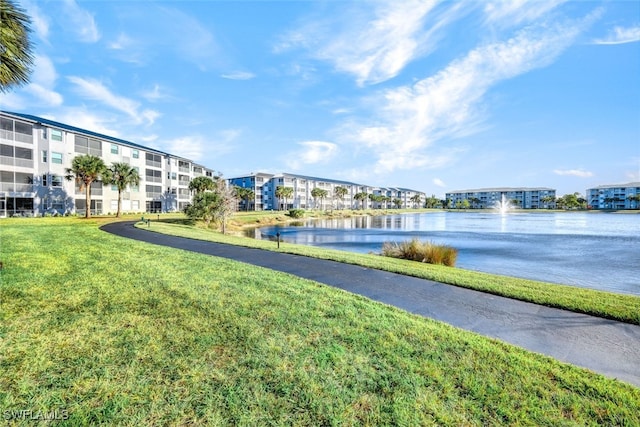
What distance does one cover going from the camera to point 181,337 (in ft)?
15.3

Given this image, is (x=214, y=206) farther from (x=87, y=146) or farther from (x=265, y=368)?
(x=265, y=368)

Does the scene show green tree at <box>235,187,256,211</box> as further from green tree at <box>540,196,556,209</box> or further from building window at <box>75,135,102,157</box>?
green tree at <box>540,196,556,209</box>

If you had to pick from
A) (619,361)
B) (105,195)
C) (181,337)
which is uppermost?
(105,195)

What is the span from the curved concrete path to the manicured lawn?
675 millimetres

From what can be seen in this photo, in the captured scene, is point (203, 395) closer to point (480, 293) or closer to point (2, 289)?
point (2, 289)

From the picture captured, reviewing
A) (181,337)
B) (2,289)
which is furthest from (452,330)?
(2,289)

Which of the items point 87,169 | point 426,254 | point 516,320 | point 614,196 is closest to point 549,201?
point 614,196

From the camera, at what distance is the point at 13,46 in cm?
764

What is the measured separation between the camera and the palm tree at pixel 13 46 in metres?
7.46

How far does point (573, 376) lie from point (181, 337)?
573cm

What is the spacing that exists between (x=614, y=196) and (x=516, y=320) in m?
224

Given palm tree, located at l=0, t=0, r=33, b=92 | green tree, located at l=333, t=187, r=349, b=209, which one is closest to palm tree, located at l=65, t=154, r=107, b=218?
palm tree, located at l=0, t=0, r=33, b=92

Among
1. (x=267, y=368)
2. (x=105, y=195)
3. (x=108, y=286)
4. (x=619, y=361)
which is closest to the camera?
(x=267, y=368)

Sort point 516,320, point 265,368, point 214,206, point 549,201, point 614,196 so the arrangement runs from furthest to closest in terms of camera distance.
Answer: point 549,201 → point 614,196 → point 214,206 → point 516,320 → point 265,368
